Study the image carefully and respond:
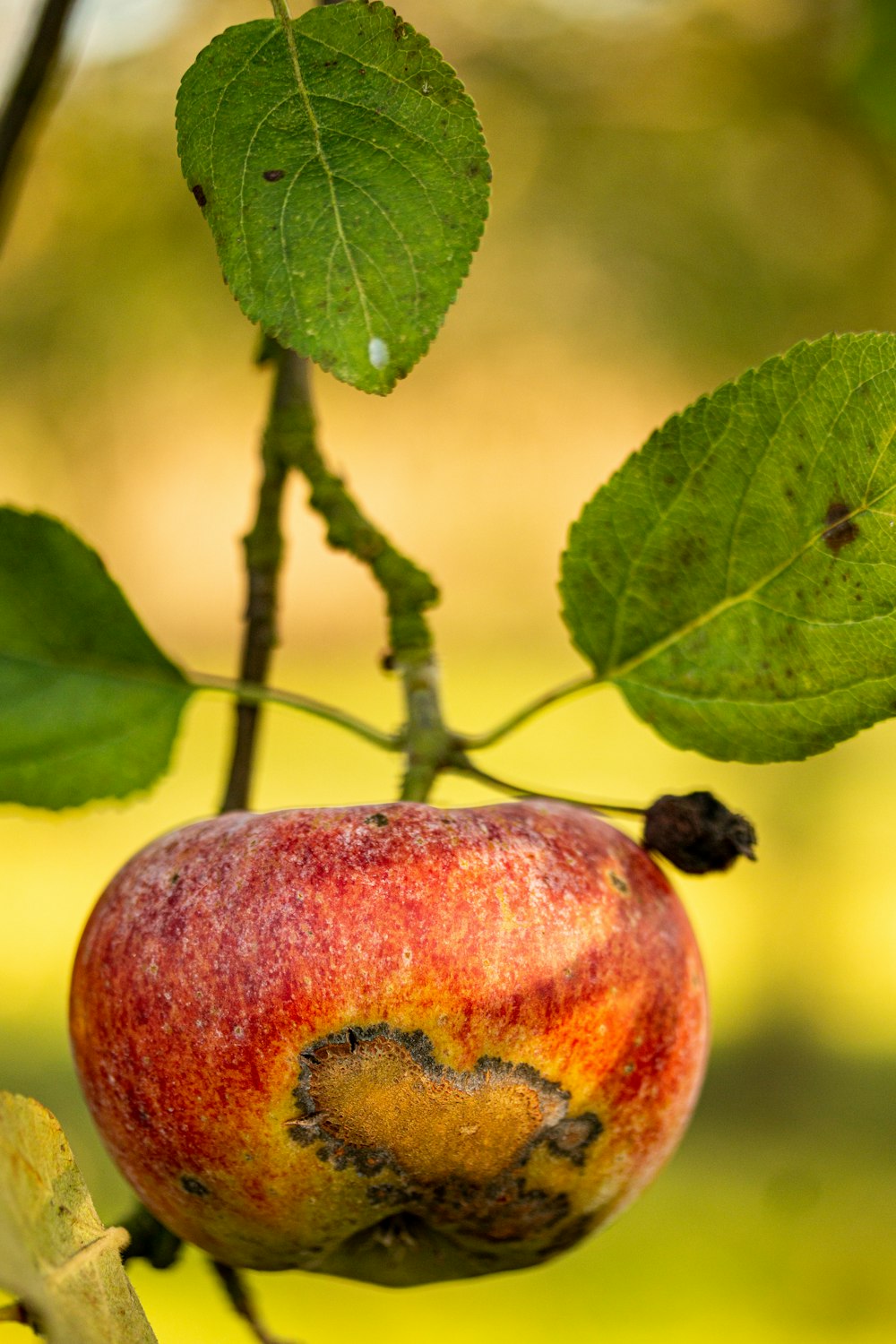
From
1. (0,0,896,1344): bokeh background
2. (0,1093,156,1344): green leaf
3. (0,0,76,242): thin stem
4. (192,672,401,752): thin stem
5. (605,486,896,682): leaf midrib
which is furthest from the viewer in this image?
(0,0,896,1344): bokeh background

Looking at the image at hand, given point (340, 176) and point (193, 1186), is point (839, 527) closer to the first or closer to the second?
point (340, 176)

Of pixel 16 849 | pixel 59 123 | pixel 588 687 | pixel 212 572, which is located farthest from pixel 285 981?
pixel 16 849

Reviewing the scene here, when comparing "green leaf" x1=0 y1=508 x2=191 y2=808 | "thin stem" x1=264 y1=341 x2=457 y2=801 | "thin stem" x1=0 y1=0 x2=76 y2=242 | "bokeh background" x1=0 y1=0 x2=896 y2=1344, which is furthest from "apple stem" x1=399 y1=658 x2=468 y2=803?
"bokeh background" x1=0 y1=0 x2=896 y2=1344

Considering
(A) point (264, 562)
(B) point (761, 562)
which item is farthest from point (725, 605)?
(A) point (264, 562)

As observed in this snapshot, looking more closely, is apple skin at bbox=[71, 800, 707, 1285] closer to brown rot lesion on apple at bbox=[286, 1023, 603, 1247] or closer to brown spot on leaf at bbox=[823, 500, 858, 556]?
brown rot lesion on apple at bbox=[286, 1023, 603, 1247]

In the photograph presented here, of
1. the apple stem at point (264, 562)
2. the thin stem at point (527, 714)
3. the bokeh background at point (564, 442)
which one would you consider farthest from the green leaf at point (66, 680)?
the bokeh background at point (564, 442)

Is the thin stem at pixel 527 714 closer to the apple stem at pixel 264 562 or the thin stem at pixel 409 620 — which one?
the thin stem at pixel 409 620
